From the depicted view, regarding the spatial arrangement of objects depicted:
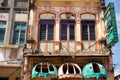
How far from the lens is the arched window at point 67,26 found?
1488 cm

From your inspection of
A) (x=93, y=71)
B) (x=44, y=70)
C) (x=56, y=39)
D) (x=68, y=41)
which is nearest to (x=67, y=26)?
(x=68, y=41)

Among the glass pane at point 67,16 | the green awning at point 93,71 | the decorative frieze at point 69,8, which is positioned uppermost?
the decorative frieze at point 69,8

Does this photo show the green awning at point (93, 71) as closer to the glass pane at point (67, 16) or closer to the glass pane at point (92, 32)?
the glass pane at point (92, 32)

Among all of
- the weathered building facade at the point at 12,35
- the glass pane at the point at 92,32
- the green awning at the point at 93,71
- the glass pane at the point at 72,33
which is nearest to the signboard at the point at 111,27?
the glass pane at the point at 92,32

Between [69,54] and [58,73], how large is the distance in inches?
53.4

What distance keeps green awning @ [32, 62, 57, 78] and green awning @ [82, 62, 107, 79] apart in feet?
5.50

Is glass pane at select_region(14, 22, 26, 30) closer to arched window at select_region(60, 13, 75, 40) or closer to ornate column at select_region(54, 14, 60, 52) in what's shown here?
ornate column at select_region(54, 14, 60, 52)

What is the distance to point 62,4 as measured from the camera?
51.0ft

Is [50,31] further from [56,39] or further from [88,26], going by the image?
[88,26]

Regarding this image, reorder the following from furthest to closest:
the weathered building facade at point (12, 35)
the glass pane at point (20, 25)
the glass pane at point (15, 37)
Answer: the glass pane at point (20, 25)
the glass pane at point (15, 37)
the weathered building facade at point (12, 35)

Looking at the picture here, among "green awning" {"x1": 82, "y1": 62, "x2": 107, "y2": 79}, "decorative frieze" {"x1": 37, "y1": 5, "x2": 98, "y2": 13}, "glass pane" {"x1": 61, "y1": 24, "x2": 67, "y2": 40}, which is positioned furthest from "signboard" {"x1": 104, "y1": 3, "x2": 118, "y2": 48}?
"glass pane" {"x1": 61, "y1": 24, "x2": 67, "y2": 40}

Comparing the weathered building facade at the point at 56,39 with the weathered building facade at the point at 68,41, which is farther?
the weathered building facade at the point at 56,39

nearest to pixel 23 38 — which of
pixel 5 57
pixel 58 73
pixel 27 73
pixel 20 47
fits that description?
pixel 20 47

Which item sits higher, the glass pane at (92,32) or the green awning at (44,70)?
the glass pane at (92,32)
